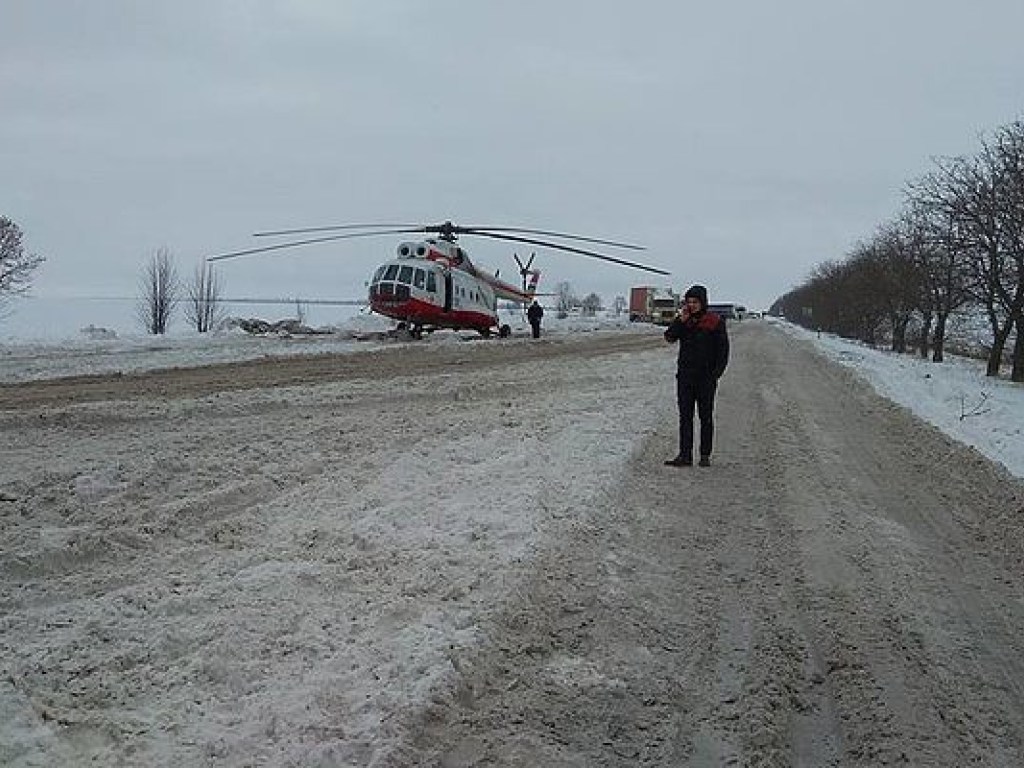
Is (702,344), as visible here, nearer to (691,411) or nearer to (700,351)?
(700,351)

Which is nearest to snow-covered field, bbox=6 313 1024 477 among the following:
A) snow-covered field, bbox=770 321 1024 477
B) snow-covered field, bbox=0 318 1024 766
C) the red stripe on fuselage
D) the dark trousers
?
snow-covered field, bbox=770 321 1024 477

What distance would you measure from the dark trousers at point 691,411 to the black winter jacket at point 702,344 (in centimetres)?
8

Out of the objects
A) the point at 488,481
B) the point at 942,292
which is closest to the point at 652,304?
the point at 942,292

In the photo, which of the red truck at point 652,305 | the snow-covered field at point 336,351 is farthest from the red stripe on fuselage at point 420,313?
the red truck at point 652,305

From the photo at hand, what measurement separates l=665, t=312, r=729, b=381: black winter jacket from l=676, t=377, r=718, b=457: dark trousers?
3.0 inches

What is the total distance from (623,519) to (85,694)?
4.20 meters

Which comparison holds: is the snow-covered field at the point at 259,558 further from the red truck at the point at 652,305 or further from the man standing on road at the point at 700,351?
the red truck at the point at 652,305

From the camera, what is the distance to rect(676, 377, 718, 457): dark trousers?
9.52 meters

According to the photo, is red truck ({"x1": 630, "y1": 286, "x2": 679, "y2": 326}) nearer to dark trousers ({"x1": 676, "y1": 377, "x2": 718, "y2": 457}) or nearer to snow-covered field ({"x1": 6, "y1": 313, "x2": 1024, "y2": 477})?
snow-covered field ({"x1": 6, "y1": 313, "x2": 1024, "y2": 477})

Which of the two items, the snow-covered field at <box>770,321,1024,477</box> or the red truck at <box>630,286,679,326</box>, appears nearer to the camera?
the snow-covered field at <box>770,321,1024,477</box>

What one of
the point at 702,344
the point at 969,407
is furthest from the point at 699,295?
the point at 969,407

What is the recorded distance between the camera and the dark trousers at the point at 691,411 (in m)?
9.52

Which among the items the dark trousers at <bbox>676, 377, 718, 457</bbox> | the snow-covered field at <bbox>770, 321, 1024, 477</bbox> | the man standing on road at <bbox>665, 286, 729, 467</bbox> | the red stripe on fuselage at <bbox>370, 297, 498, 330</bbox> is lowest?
the snow-covered field at <bbox>770, 321, 1024, 477</bbox>

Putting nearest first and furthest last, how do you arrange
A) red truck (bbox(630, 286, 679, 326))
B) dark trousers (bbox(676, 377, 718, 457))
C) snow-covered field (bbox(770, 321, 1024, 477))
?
dark trousers (bbox(676, 377, 718, 457)) < snow-covered field (bbox(770, 321, 1024, 477)) < red truck (bbox(630, 286, 679, 326))
